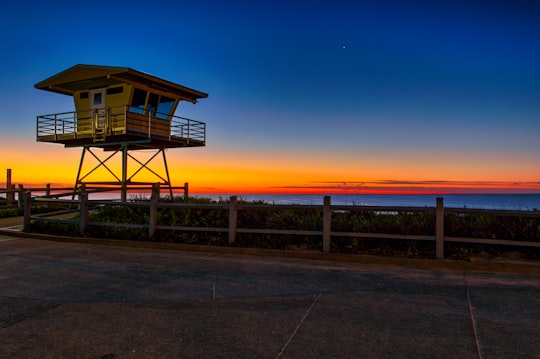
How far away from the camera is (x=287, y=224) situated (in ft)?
41.1

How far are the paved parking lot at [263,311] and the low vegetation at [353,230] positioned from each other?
1359 mm

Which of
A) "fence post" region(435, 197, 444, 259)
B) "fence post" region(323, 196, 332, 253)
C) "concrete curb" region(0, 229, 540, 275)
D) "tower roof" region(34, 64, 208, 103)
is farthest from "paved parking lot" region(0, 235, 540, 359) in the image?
"tower roof" region(34, 64, 208, 103)

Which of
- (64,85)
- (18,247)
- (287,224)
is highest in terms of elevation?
(64,85)

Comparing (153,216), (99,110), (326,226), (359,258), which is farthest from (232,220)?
(99,110)

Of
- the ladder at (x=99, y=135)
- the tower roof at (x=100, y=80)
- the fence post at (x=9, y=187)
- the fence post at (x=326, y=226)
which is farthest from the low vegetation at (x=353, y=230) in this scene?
the fence post at (x=9, y=187)

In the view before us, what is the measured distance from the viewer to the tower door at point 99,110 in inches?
985

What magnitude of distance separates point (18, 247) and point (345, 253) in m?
9.62

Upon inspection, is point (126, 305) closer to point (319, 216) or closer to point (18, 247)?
point (319, 216)

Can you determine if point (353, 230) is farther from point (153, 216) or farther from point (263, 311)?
point (153, 216)

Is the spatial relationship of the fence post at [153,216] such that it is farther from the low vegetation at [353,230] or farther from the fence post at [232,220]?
the fence post at [232,220]

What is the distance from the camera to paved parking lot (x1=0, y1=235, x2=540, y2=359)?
453 centimetres

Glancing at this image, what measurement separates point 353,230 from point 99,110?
19507mm

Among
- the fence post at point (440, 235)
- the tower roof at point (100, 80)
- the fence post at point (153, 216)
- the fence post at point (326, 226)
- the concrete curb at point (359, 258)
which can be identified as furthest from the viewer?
the tower roof at point (100, 80)

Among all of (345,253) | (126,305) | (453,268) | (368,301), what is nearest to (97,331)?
(126,305)
